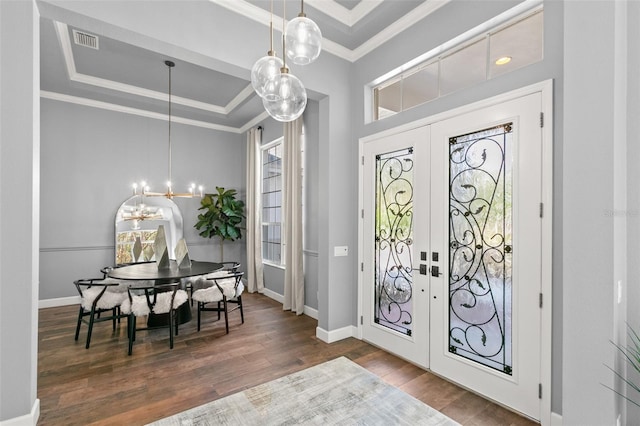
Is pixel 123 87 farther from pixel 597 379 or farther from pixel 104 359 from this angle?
pixel 597 379

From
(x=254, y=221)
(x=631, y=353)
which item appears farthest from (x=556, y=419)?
(x=254, y=221)

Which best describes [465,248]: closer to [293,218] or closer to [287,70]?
[287,70]

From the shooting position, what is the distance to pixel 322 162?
3605 mm

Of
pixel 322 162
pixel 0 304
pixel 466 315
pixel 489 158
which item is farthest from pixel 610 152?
pixel 0 304

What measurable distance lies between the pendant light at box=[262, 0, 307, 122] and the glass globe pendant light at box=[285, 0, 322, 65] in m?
0.05

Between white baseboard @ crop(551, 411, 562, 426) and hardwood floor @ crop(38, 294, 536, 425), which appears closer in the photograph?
white baseboard @ crop(551, 411, 562, 426)

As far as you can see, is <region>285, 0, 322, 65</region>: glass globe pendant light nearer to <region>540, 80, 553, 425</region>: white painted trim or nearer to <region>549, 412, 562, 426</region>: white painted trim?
<region>540, 80, 553, 425</region>: white painted trim

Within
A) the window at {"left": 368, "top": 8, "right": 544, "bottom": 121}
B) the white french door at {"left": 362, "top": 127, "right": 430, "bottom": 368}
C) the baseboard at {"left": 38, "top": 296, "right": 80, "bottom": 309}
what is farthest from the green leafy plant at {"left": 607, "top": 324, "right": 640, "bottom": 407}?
the baseboard at {"left": 38, "top": 296, "right": 80, "bottom": 309}

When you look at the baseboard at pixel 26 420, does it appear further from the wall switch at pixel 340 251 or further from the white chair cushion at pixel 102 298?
the wall switch at pixel 340 251

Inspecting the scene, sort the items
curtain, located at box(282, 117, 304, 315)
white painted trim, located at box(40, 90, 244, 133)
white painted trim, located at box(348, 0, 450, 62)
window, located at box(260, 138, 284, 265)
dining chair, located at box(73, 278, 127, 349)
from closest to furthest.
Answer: white painted trim, located at box(348, 0, 450, 62) → dining chair, located at box(73, 278, 127, 349) → curtain, located at box(282, 117, 304, 315) → white painted trim, located at box(40, 90, 244, 133) → window, located at box(260, 138, 284, 265)

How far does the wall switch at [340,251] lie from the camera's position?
3586mm

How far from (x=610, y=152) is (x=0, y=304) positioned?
3664 mm

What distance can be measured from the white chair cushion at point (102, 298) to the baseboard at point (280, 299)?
7.74ft

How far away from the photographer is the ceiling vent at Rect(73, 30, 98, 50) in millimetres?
3403
